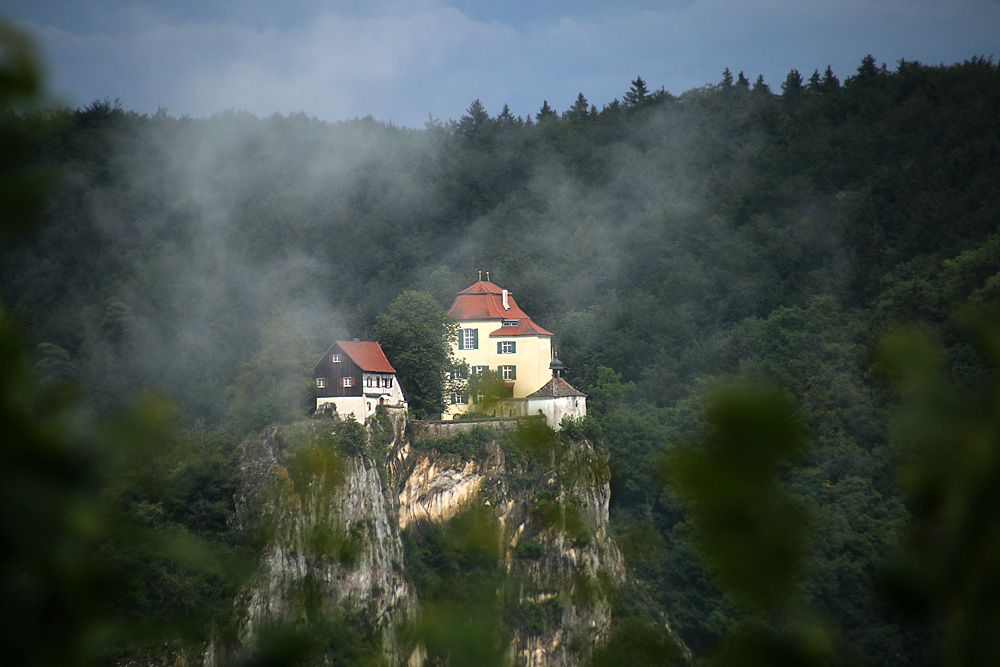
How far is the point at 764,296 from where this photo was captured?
182ft

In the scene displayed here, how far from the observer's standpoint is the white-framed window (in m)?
40.2

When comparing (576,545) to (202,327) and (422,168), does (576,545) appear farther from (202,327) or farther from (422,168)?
(422,168)

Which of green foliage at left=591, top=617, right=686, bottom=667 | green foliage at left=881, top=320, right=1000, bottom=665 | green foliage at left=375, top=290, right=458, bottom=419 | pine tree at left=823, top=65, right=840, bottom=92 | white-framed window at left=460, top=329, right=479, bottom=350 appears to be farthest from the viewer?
pine tree at left=823, top=65, right=840, bottom=92

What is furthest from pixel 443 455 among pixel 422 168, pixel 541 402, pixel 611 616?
pixel 422 168

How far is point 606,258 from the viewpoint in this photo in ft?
199

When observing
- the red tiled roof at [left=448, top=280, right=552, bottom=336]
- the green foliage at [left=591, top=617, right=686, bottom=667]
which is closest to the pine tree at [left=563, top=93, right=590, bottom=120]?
the red tiled roof at [left=448, top=280, right=552, bottom=336]

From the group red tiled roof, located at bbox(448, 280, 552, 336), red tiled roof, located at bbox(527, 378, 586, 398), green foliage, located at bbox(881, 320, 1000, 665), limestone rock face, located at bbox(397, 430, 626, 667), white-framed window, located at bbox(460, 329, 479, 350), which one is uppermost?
red tiled roof, located at bbox(448, 280, 552, 336)

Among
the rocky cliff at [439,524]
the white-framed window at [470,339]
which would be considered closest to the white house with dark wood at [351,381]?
the rocky cliff at [439,524]

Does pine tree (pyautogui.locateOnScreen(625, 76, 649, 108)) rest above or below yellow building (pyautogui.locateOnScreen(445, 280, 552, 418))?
above

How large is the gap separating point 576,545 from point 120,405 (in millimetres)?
36781

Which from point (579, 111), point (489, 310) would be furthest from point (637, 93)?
point (489, 310)

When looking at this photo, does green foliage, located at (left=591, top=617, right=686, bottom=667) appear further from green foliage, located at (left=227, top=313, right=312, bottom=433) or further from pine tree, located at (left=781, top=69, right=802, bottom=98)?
pine tree, located at (left=781, top=69, right=802, bottom=98)

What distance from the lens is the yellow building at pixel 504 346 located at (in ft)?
131

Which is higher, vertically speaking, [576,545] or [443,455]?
[443,455]
